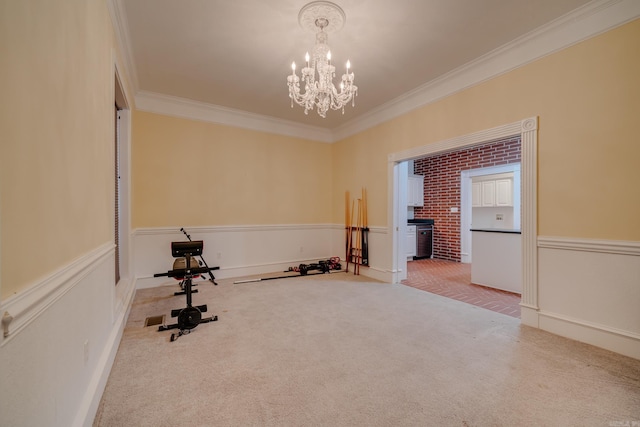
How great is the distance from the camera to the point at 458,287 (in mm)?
4195

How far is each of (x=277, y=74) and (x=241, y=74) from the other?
48 centimetres

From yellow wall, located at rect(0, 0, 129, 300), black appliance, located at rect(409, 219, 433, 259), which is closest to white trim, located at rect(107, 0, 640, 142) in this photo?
yellow wall, located at rect(0, 0, 129, 300)

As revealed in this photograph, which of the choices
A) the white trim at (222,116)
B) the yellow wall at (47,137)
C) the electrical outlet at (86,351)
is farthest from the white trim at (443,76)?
the electrical outlet at (86,351)

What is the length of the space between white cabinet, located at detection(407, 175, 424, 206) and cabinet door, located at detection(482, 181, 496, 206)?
1554mm

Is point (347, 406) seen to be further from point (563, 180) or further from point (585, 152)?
point (585, 152)

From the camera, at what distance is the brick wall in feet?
20.2

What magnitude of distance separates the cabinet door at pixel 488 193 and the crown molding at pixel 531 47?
317 cm

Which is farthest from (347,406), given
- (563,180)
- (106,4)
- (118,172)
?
→ (118,172)

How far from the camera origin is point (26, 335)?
87cm

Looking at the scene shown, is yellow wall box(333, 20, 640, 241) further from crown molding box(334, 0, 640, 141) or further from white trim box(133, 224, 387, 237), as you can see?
white trim box(133, 224, 387, 237)

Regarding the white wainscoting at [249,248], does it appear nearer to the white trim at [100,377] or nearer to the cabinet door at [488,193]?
the white trim at [100,377]

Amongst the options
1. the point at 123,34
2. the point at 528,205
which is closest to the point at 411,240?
the point at 528,205

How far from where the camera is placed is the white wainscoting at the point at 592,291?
2.19 m

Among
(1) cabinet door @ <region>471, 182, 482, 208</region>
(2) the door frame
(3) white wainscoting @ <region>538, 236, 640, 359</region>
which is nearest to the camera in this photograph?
(3) white wainscoting @ <region>538, 236, 640, 359</region>
